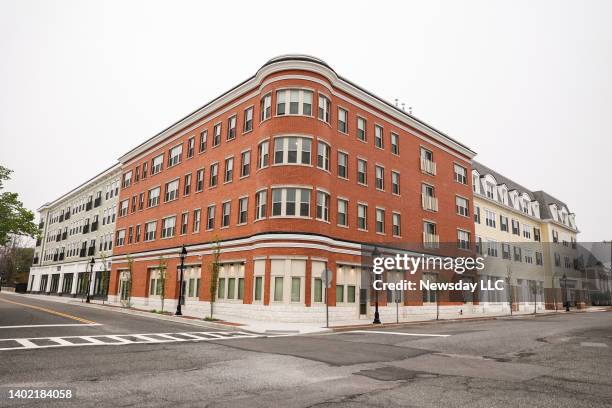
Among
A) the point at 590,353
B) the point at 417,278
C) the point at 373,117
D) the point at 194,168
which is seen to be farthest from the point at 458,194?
the point at 590,353

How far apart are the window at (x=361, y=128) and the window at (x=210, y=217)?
13414 mm

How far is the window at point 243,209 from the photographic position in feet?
104

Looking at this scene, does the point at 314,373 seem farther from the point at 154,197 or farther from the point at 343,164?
the point at 154,197

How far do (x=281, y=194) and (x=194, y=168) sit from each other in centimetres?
1421

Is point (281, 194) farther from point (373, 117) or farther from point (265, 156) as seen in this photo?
point (373, 117)

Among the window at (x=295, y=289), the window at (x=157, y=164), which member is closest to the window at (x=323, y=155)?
the window at (x=295, y=289)

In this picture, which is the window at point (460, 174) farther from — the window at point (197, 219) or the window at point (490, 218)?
the window at point (197, 219)

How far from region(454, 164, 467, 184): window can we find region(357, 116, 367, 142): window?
49.8 feet

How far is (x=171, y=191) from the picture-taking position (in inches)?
1656

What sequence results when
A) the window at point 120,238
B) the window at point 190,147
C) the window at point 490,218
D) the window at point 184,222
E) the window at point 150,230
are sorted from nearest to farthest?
the window at point 184,222 < the window at point 190,147 < the window at point 150,230 < the window at point 490,218 < the window at point 120,238

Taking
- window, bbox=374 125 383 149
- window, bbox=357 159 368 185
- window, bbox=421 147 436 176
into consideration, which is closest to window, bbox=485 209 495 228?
window, bbox=421 147 436 176

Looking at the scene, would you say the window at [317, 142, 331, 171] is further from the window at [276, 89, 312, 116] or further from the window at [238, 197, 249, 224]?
the window at [238, 197, 249, 224]

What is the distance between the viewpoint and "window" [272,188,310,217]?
2786cm

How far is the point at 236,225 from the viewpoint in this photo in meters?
32.1
